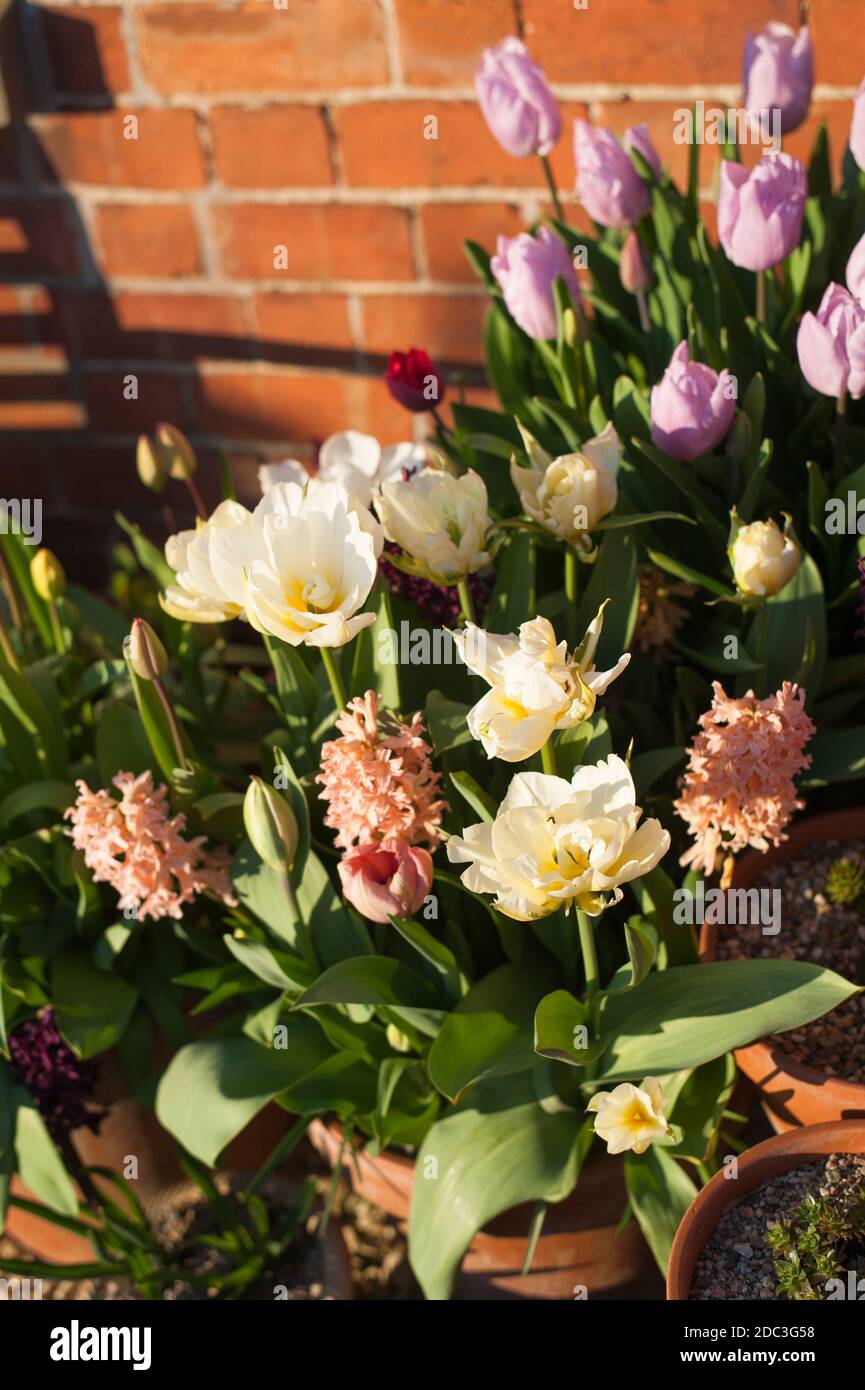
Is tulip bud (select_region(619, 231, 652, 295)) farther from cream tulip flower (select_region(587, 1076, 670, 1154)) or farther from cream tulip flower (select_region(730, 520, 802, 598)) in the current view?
cream tulip flower (select_region(587, 1076, 670, 1154))

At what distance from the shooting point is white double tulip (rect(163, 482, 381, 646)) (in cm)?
75

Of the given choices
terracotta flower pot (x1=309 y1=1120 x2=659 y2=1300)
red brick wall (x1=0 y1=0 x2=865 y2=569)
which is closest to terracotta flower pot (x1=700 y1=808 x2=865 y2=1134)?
terracotta flower pot (x1=309 y1=1120 x2=659 y2=1300)

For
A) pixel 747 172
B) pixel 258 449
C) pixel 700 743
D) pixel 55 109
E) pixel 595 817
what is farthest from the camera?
pixel 258 449

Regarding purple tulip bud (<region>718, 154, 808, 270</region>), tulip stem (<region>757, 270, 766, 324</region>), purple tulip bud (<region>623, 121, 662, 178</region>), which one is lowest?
tulip stem (<region>757, 270, 766, 324</region>)

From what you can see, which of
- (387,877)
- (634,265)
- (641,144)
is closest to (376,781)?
(387,877)

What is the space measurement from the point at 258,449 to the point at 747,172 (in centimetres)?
91

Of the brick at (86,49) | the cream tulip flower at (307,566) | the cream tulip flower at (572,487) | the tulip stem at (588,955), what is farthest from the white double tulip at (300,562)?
the brick at (86,49)

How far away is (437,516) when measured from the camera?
31.0 inches

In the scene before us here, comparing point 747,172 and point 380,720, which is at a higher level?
point 747,172

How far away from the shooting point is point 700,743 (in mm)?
780

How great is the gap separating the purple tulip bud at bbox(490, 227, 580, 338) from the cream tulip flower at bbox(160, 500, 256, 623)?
30 centimetres

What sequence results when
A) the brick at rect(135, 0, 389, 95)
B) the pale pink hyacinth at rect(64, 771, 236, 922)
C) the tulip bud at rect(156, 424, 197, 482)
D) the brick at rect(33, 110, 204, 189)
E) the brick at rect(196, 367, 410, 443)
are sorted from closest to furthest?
the pale pink hyacinth at rect(64, 771, 236, 922) < the tulip bud at rect(156, 424, 197, 482) < the brick at rect(135, 0, 389, 95) < the brick at rect(33, 110, 204, 189) < the brick at rect(196, 367, 410, 443)
